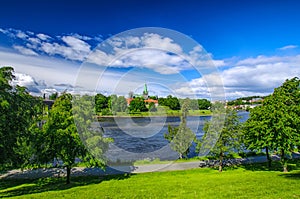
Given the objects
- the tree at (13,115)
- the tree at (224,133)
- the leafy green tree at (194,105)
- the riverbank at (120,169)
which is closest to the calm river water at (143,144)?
the leafy green tree at (194,105)

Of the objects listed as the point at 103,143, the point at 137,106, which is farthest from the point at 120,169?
the point at 137,106

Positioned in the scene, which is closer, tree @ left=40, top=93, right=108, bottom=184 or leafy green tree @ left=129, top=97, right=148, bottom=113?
tree @ left=40, top=93, right=108, bottom=184

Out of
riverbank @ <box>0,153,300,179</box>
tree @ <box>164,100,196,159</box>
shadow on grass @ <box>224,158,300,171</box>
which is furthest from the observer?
tree @ <box>164,100,196,159</box>

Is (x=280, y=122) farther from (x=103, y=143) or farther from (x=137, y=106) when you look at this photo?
(x=137, y=106)

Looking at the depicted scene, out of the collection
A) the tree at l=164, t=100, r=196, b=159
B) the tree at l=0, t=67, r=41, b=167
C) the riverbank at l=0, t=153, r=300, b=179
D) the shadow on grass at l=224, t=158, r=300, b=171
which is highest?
the tree at l=0, t=67, r=41, b=167

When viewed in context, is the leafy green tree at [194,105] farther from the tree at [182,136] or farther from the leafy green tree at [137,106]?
the leafy green tree at [137,106]

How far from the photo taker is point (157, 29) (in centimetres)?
1184

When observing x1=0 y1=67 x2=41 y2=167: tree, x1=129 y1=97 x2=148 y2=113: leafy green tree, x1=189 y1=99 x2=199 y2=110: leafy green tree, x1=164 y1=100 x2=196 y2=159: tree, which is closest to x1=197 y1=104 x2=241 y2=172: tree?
x1=189 y1=99 x2=199 y2=110: leafy green tree

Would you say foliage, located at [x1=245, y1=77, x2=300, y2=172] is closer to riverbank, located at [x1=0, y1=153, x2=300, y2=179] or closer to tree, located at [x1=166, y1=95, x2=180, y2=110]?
riverbank, located at [x1=0, y1=153, x2=300, y2=179]

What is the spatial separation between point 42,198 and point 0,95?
5.43m

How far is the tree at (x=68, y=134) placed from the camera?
49.1 feet

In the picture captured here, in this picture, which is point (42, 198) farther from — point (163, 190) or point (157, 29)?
point (157, 29)

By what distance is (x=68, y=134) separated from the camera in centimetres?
1493

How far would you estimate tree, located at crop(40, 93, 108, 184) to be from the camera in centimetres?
1498
